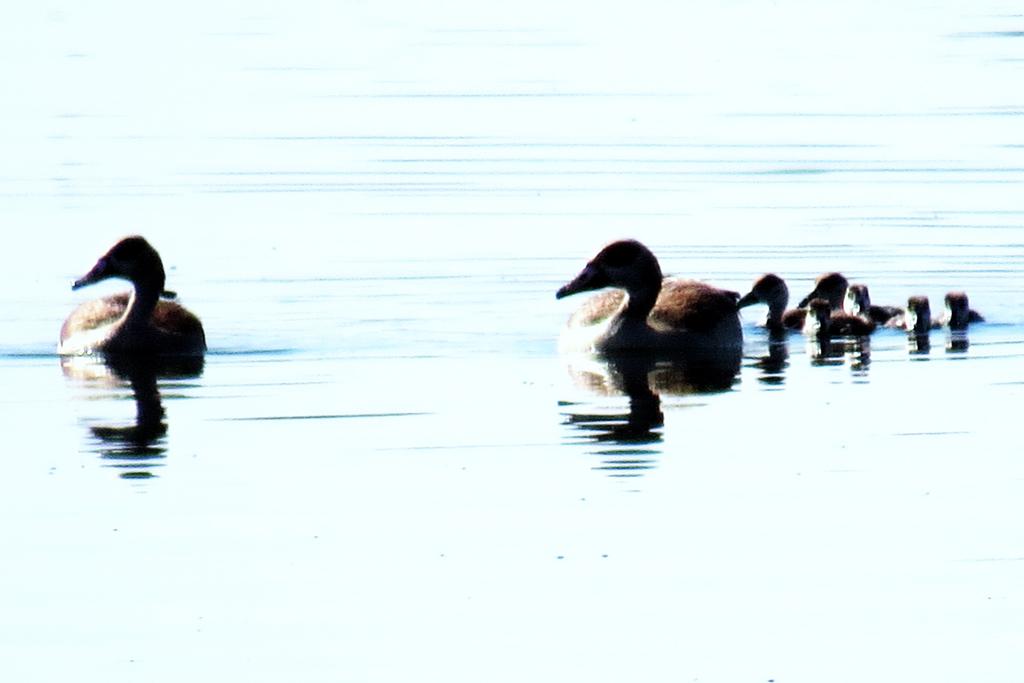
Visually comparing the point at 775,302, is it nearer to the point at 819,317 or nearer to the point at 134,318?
the point at 819,317

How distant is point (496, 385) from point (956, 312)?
420 cm

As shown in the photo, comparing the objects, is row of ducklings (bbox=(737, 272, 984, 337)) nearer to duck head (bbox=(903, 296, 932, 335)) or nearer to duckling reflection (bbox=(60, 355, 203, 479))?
duck head (bbox=(903, 296, 932, 335))

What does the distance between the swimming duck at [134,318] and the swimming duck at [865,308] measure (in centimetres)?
486

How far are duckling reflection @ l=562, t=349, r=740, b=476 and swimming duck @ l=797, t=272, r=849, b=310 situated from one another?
5.52 ft

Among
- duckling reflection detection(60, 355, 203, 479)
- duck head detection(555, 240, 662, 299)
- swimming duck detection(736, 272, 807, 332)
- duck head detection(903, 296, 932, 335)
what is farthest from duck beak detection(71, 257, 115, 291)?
duck head detection(903, 296, 932, 335)

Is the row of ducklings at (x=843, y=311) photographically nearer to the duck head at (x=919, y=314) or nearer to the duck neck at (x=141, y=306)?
the duck head at (x=919, y=314)

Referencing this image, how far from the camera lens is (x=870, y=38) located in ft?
145

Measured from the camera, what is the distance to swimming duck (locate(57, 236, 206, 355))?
18656 millimetres

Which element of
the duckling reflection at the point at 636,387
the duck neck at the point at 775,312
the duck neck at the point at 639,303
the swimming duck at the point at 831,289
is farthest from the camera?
the swimming duck at the point at 831,289

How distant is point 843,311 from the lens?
20000mm

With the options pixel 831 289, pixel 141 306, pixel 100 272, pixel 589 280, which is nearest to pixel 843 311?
pixel 831 289

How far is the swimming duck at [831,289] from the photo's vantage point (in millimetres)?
20453

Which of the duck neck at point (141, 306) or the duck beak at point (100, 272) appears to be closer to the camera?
the duck neck at point (141, 306)

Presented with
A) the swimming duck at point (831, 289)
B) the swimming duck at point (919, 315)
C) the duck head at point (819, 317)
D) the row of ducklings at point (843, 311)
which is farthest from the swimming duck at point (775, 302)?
the swimming duck at point (919, 315)
